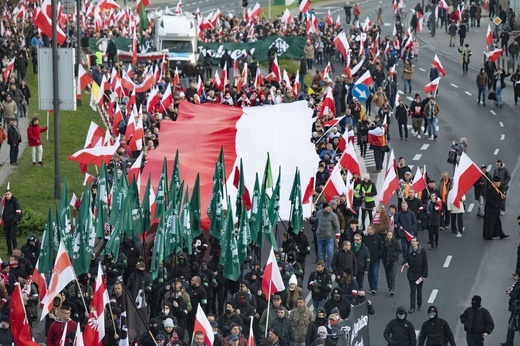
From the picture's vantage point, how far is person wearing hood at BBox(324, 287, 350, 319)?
24.4 m

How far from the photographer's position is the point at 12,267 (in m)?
26.2

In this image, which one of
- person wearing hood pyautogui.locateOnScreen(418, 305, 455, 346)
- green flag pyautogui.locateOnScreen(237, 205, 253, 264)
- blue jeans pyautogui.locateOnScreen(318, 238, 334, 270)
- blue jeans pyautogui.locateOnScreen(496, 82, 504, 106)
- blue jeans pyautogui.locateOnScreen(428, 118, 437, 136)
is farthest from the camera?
blue jeans pyautogui.locateOnScreen(496, 82, 504, 106)

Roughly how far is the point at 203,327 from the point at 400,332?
363 cm

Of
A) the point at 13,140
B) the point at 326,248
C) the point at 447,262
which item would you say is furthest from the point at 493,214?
the point at 13,140

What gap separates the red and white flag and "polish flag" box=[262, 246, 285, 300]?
10.7ft

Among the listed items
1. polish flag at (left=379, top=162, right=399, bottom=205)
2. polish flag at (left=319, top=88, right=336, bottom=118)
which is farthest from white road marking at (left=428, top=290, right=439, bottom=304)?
polish flag at (left=319, top=88, right=336, bottom=118)

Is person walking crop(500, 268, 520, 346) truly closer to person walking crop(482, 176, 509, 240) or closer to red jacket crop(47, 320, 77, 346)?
person walking crop(482, 176, 509, 240)

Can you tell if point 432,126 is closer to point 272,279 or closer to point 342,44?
point 342,44

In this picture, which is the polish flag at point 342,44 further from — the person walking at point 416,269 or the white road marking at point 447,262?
the person walking at point 416,269

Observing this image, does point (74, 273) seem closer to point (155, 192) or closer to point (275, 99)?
point (155, 192)

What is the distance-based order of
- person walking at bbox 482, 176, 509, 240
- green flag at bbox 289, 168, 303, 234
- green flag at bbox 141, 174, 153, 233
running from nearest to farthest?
green flag at bbox 141, 174, 153, 233 → green flag at bbox 289, 168, 303, 234 → person walking at bbox 482, 176, 509, 240

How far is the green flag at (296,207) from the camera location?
28750 mm

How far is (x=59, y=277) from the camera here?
77.5 ft

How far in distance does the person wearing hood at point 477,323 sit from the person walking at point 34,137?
1711 centimetres
